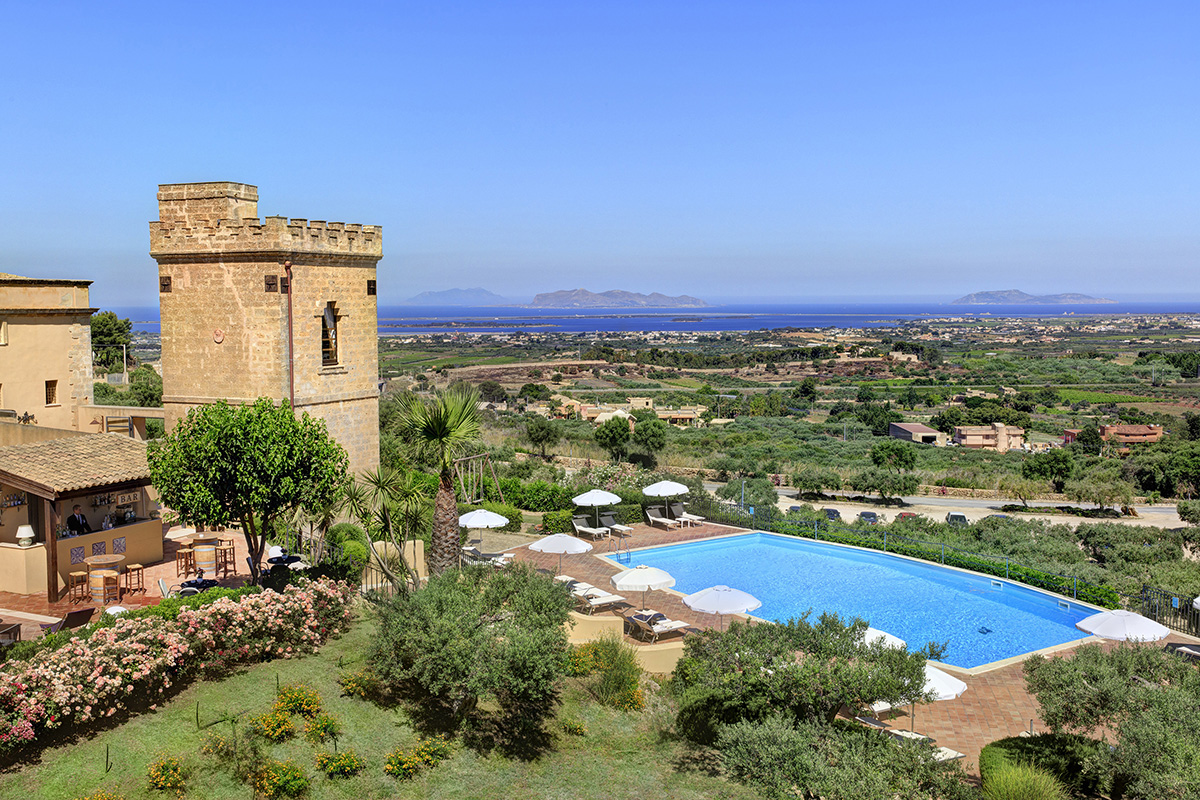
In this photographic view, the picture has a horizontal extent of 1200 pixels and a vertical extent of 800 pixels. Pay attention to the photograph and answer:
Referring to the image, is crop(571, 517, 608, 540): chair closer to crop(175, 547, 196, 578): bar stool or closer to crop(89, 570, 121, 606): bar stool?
crop(175, 547, 196, 578): bar stool

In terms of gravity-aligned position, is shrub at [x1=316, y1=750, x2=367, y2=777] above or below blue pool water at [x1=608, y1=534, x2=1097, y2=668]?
above

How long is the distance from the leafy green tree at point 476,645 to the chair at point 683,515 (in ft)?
41.9

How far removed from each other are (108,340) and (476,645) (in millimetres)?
48659

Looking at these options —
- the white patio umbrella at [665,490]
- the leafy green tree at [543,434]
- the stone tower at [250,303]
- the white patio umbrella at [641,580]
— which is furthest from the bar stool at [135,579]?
the leafy green tree at [543,434]

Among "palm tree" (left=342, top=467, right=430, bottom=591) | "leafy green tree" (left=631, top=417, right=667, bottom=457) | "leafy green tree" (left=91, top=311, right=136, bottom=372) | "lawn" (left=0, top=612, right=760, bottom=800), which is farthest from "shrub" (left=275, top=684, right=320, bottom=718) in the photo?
"leafy green tree" (left=91, top=311, right=136, bottom=372)

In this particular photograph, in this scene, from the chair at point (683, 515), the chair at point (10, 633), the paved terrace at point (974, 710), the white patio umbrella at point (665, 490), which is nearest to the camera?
the chair at point (10, 633)

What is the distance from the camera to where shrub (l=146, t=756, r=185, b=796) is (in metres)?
8.66

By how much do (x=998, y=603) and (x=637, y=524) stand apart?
9.69 meters

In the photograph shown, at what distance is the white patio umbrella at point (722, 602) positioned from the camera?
14297 mm

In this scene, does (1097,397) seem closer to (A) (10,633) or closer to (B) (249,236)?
(B) (249,236)

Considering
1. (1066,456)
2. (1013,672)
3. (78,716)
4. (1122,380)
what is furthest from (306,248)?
(1122,380)

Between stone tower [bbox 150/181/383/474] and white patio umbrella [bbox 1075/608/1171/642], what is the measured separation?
14.8 metres

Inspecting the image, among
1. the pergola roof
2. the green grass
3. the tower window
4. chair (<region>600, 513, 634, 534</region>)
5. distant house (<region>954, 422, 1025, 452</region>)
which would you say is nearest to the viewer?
the pergola roof

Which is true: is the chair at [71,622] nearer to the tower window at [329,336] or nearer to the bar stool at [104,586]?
the bar stool at [104,586]
